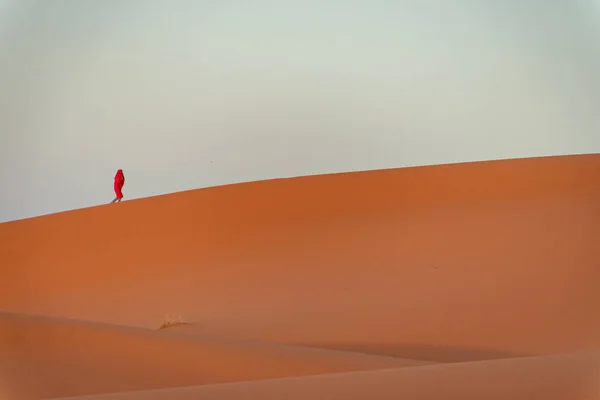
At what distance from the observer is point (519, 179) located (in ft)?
19.5

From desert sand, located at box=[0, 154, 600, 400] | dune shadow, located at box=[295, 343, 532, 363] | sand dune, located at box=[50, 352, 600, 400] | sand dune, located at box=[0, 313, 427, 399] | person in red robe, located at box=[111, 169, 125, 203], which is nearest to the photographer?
sand dune, located at box=[50, 352, 600, 400]

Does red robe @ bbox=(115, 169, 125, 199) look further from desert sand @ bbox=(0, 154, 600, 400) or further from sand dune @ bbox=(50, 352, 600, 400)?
sand dune @ bbox=(50, 352, 600, 400)

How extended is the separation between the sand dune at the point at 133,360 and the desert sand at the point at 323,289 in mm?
11

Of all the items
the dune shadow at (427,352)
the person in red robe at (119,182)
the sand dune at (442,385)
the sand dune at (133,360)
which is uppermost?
the person in red robe at (119,182)

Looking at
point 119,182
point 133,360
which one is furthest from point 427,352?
point 119,182

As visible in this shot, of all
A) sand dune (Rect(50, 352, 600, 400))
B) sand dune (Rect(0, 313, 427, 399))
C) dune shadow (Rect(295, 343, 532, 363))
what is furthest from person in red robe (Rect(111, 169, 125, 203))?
sand dune (Rect(50, 352, 600, 400))

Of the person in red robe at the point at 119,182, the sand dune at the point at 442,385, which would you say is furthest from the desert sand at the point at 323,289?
the person in red robe at the point at 119,182

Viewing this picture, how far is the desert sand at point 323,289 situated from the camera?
6.23ft

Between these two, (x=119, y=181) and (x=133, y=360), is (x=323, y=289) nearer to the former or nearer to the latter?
(x=133, y=360)

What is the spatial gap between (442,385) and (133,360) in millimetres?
1200

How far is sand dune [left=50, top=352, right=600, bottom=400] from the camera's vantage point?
148cm

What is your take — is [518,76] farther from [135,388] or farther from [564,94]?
[135,388]

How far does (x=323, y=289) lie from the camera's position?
4.12 m

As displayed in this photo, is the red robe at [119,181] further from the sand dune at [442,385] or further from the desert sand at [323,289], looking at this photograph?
the sand dune at [442,385]
